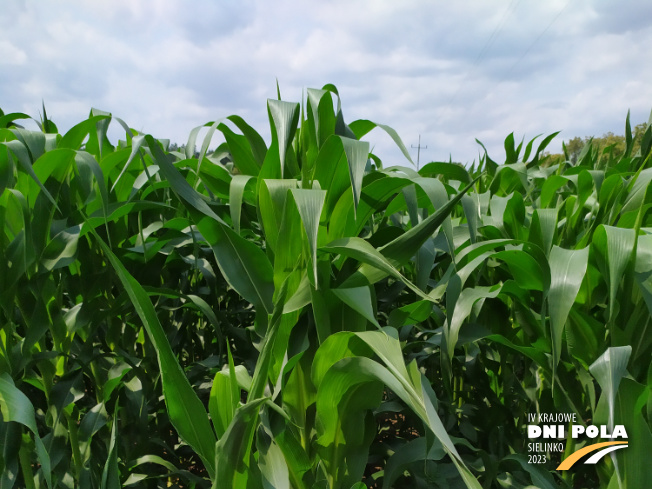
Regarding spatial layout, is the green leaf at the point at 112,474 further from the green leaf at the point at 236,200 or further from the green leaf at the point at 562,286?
the green leaf at the point at 562,286

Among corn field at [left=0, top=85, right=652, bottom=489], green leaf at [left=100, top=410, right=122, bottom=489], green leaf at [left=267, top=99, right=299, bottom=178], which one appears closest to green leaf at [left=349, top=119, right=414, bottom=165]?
corn field at [left=0, top=85, right=652, bottom=489]

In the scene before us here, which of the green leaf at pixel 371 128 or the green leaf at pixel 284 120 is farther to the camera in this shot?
the green leaf at pixel 371 128

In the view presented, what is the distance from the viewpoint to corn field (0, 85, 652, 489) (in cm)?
59

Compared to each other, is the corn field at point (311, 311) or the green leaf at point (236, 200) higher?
the green leaf at point (236, 200)

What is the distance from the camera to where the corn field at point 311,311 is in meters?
0.59

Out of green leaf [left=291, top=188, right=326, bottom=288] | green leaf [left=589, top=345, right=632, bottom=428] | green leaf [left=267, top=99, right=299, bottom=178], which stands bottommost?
green leaf [left=589, top=345, right=632, bottom=428]

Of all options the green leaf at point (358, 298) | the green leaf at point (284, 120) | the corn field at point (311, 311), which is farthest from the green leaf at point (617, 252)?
the green leaf at point (284, 120)

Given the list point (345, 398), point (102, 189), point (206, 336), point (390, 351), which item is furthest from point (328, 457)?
point (206, 336)

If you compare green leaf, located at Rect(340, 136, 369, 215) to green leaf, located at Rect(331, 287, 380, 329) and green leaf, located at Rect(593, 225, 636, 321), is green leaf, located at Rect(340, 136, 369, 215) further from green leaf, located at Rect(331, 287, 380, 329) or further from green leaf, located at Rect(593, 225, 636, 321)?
green leaf, located at Rect(593, 225, 636, 321)

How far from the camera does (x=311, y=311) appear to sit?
0.68 metres

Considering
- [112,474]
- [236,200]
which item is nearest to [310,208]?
[236,200]

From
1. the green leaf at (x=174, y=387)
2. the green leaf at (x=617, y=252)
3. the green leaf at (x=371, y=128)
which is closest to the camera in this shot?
the green leaf at (x=174, y=387)

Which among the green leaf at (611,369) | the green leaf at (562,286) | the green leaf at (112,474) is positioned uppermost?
the green leaf at (562,286)

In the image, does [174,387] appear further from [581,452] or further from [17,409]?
[581,452]
